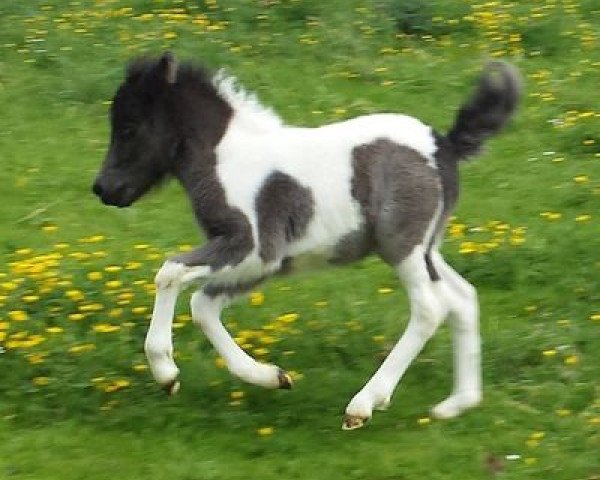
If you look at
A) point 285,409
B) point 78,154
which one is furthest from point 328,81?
point 285,409

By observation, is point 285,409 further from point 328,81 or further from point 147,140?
point 328,81

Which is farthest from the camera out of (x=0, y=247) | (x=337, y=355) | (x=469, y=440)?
(x=0, y=247)

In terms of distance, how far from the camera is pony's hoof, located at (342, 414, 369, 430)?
5.84 metres

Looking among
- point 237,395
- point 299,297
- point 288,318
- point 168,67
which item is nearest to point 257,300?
point 299,297

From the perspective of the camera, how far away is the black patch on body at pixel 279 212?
5.88m

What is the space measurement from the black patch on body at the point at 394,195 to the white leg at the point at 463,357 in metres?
0.34

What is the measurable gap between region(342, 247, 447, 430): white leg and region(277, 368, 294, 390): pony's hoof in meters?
0.33

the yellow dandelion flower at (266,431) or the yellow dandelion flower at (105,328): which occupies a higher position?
the yellow dandelion flower at (105,328)

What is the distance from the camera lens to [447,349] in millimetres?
6672

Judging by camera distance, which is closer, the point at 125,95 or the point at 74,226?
the point at 125,95

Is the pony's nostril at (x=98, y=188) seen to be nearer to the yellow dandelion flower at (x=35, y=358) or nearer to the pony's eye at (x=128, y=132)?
the pony's eye at (x=128, y=132)

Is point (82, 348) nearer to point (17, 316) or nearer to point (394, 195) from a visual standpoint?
point (17, 316)

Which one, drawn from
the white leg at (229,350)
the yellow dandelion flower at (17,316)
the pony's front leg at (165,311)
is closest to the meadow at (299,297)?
the yellow dandelion flower at (17,316)

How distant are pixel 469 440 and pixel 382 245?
3.05 feet
